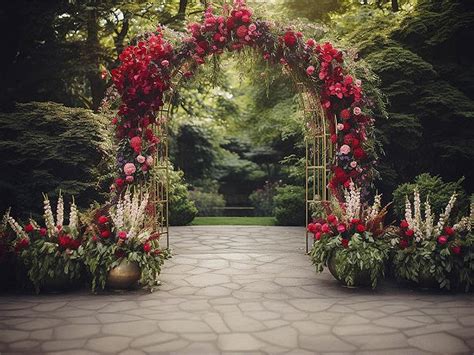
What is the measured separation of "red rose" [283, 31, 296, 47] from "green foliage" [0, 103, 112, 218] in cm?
360

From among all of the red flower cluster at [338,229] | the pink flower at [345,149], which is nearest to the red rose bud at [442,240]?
the red flower cluster at [338,229]

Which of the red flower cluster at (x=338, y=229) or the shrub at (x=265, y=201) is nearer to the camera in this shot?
the red flower cluster at (x=338, y=229)

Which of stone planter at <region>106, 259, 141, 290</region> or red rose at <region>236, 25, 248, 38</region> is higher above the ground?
red rose at <region>236, 25, 248, 38</region>

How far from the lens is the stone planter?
529cm

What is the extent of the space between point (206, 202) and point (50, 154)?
8.56 m

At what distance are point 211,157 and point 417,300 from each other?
498 inches

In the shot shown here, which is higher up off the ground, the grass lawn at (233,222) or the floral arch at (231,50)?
the floral arch at (231,50)

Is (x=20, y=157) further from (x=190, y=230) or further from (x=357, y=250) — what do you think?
(x=357, y=250)

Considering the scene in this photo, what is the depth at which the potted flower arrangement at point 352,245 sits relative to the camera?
534 cm

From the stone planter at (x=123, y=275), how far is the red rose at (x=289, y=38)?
3741 mm

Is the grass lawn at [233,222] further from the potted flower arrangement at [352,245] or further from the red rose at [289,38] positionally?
the potted flower arrangement at [352,245]

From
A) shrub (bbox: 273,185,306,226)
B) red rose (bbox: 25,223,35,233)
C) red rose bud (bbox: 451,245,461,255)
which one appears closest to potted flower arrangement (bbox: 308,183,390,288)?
red rose bud (bbox: 451,245,461,255)

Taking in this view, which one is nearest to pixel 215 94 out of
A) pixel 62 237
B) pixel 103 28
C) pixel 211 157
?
pixel 211 157

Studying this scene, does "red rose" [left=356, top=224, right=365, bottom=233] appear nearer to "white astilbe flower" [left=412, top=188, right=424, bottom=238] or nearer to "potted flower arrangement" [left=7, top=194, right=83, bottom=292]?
"white astilbe flower" [left=412, top=188, right=424, bottom=238]
